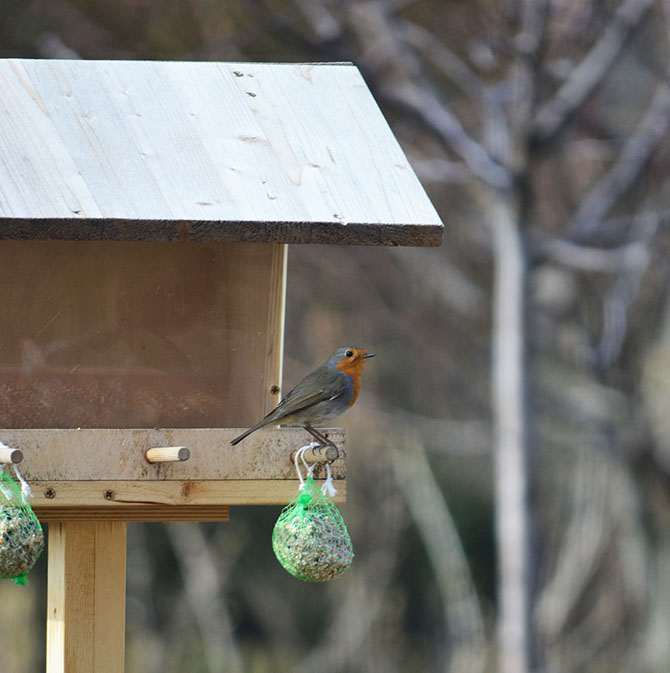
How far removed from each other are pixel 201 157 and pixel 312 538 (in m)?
1.05

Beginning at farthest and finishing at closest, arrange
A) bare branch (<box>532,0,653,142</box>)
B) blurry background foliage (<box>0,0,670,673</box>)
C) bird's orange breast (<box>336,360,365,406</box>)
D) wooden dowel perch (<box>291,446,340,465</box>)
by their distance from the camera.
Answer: blurry background foliage (<box>0,0,670,673</box>), bare branch (<box>532,0,653,142</box>), bird's orange breast (<box>336,360,365,406</box>), wooden dowel perch (<box>291,446,340,465</box>)

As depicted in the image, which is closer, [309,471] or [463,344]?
[309,471]

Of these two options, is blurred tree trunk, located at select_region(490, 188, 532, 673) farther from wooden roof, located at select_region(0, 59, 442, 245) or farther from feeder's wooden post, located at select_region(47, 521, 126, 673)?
feeder's wooden post, located at select_region(47, 521, 126, 673)

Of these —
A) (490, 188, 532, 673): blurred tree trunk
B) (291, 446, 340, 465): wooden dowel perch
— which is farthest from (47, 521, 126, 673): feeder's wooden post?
(490, 188, 532, 673): blurred tree trunk

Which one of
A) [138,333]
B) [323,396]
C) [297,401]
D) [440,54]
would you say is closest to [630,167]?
[440,54]

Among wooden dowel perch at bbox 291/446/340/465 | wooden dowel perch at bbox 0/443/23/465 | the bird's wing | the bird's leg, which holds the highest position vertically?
the bird's wing

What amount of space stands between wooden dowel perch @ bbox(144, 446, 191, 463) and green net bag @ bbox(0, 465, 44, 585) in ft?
1.06

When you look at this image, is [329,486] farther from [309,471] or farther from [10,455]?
[10,455]

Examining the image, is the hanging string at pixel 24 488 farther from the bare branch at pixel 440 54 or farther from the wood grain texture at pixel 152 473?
the bare branch at pixel 440 54

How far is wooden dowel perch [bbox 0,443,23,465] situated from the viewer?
9.53 ft

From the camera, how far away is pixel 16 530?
9.65 feet

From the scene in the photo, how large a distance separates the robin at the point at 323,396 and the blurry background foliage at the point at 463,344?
3544 millimetres

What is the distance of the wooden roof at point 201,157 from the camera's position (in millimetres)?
3062

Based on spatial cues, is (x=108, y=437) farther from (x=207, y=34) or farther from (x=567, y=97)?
(x=207, y=34)
